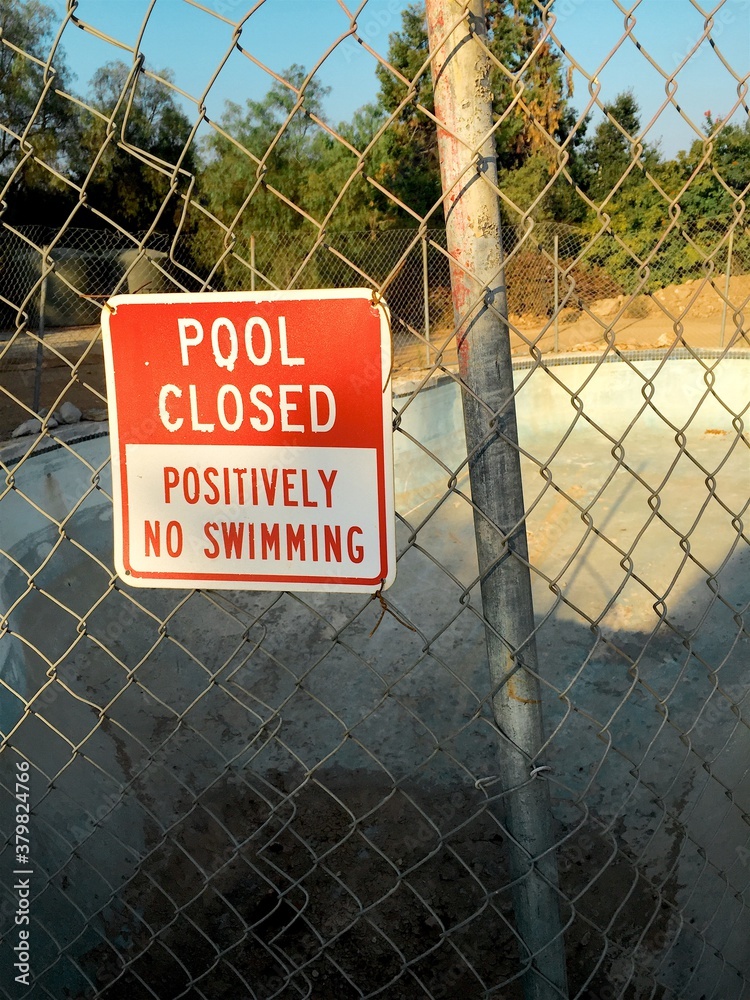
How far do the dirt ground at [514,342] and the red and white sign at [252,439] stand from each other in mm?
4878

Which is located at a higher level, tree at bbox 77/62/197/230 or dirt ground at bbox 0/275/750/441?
tree at bbox 77/62/197/230

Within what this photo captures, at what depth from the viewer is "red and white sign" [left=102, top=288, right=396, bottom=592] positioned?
1002 mm

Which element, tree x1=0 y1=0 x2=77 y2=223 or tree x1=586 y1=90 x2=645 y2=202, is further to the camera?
tree x1=586 y1=90 x2=645 y2=202

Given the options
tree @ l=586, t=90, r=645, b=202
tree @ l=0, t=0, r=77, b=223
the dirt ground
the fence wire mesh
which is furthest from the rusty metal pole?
tree @ l=586, t=90, r=645, b=202

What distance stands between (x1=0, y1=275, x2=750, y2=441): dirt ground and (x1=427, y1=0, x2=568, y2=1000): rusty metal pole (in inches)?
190

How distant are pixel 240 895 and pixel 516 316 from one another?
11.2 meters

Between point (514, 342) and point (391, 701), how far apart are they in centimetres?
892

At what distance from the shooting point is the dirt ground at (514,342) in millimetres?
7660

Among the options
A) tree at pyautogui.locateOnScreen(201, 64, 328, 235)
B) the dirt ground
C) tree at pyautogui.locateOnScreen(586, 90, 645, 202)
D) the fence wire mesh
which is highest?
tree at pyautogui.locateOnScreen(586, 90, 645, 202)

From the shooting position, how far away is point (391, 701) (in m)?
4.40

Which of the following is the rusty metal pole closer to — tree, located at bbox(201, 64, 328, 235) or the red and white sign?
the red and white sign

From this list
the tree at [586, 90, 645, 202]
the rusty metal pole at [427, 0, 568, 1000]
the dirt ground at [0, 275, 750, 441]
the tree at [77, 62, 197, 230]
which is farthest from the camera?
the tree at [586, 90, 645, 202]

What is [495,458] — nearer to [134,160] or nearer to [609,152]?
[134,160]

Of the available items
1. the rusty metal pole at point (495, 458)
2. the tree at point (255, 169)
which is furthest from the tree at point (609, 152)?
the rusty metal pole at point (495, 458)
